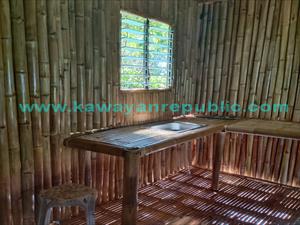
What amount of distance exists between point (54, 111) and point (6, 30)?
2.42 feet

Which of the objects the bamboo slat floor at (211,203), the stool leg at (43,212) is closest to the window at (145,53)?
the bamboo slat floor at (211,203)

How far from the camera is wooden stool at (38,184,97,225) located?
190 cm

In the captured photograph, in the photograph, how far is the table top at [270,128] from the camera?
2792 millimetres

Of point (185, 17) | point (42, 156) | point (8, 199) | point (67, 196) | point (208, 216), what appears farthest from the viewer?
point (185, 17)

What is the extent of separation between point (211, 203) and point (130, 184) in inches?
54.7

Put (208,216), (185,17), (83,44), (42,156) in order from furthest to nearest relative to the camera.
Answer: (185,17)
(208,216)
(83,44)
(42,156)

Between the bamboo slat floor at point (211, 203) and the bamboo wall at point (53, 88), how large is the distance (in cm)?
40

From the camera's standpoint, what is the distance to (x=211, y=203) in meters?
3.01

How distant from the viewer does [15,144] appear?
2.10 meters

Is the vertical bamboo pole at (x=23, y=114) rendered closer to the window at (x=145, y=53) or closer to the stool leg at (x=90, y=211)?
the stool leg at (x=90, y=211)

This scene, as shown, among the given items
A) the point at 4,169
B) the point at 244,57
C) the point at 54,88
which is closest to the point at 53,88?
the point at 54,88

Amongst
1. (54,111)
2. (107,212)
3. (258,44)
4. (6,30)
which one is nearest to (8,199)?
(54,111)

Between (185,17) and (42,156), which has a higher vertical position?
(185,17)

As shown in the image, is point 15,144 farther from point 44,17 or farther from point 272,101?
point 272,101
